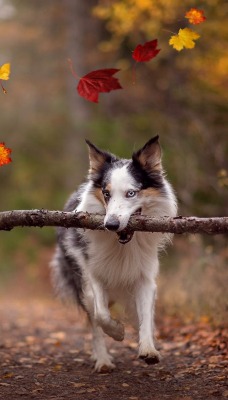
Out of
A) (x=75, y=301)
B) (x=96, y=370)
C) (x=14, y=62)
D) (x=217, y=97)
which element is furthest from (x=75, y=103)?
(x=96, y=370)

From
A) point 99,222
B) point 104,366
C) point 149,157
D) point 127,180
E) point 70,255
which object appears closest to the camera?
point 99,222

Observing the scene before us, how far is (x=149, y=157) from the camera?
543 cm

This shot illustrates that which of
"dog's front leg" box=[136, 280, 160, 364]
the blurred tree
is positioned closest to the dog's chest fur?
"dog's front leg" box=[136, 280, 160, 364]

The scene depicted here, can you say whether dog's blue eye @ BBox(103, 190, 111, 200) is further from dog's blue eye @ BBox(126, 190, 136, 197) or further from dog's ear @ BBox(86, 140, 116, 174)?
dog's ear @ BBox(86, 140, 116, 174)

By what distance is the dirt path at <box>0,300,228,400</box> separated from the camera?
485 centimetres

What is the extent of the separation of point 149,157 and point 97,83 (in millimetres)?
824

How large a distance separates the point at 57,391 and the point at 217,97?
794cm

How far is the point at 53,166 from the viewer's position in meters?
16.6

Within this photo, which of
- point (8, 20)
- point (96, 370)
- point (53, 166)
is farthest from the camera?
point (8, 20)

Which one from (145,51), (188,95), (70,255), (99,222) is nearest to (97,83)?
(145,51)

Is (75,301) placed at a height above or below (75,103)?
below

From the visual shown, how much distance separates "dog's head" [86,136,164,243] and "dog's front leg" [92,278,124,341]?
0.84 meters

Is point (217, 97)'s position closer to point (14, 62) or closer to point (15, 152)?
point (15, 152)

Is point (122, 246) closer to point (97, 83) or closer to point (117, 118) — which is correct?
point (97, 83)
